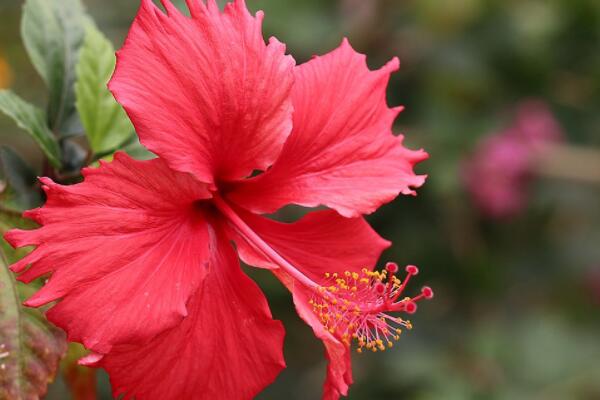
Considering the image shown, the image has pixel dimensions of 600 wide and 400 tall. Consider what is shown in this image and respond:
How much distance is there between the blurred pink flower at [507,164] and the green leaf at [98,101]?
1543 mm

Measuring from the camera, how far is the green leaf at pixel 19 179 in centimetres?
92

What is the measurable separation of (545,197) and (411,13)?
722mm

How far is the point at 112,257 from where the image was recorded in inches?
30.9

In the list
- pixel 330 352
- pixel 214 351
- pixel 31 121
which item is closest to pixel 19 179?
pixel 31 121

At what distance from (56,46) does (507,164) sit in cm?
165

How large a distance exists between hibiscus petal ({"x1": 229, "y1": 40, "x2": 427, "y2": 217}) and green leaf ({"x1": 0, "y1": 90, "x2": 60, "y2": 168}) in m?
0.22

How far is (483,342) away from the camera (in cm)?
227

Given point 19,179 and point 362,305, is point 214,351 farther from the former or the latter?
point 19,179

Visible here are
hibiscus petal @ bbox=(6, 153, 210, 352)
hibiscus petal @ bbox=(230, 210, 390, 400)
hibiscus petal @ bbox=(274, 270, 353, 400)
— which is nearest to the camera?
hibiscus petal @ bbox=(6, 153, 210, 352)

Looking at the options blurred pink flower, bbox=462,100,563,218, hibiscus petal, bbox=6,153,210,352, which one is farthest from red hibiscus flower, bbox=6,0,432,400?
blurred pink flower, bbox=462,100,563,218

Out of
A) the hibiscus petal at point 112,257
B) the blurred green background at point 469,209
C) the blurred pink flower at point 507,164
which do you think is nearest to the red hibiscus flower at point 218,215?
the hibiscus petal at point 112,257

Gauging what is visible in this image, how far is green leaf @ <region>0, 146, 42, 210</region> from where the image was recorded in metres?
0.92

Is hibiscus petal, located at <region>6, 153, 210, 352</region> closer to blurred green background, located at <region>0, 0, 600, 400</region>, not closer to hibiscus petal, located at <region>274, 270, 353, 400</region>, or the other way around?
hibiscus petal, located at <region>274, 270, 353, 400</region>

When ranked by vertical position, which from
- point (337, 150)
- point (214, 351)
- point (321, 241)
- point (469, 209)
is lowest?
point (469, 209)
